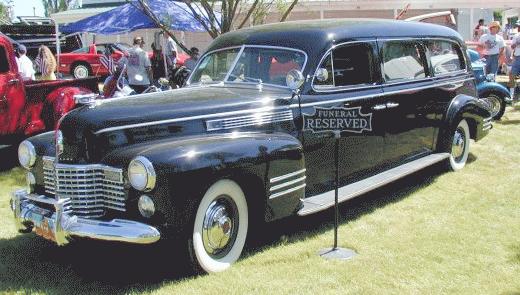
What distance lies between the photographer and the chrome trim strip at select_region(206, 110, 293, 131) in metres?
4.45

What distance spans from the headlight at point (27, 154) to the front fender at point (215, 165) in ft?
3.23

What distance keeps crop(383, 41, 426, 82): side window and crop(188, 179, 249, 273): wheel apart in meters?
2.43

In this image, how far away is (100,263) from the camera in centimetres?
456

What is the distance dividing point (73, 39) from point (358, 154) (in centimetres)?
2039

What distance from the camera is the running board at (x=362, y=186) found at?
4.80 m

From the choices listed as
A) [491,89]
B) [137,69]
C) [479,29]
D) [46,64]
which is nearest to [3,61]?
[46,64]

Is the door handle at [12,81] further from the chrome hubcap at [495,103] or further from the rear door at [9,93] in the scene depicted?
the chrome hubcap at [495,103]

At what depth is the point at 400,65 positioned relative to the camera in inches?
245

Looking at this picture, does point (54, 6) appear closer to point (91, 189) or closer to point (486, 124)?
point (486, 124)

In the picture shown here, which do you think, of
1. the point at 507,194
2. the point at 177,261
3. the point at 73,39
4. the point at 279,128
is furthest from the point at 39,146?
the point at 73,39

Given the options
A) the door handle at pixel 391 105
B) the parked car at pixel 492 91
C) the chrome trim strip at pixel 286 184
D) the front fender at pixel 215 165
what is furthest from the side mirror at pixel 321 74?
the parked car at pixel 492 91

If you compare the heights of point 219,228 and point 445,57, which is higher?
point 445,57

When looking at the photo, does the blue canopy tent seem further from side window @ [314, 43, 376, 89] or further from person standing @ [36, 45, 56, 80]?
side window @ [314, 43, 376, 89]

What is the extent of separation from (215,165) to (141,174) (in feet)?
1.70
